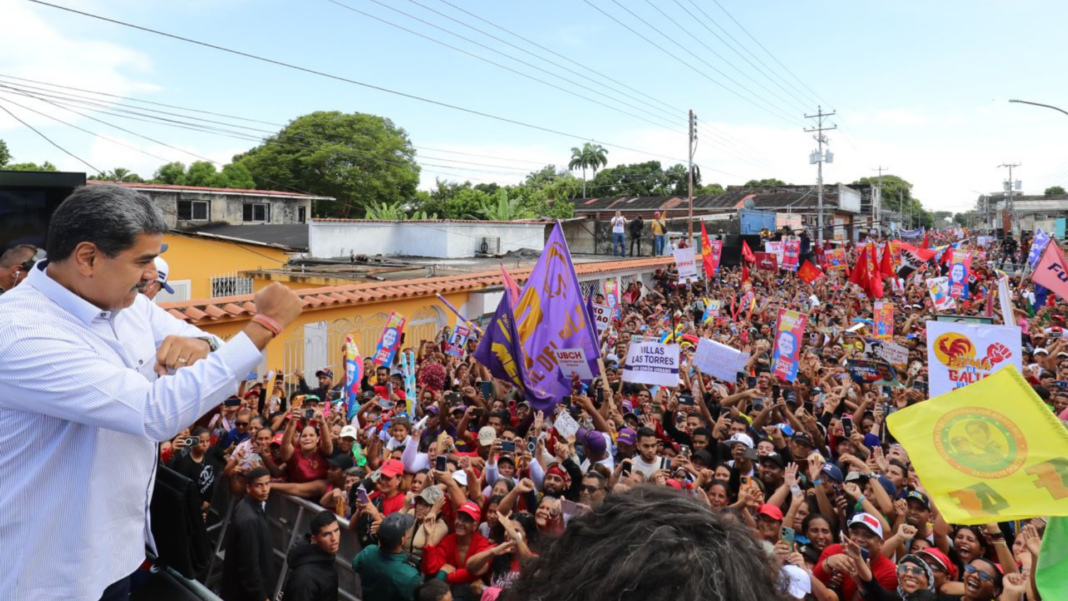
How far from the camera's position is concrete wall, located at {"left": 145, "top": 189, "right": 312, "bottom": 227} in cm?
2510

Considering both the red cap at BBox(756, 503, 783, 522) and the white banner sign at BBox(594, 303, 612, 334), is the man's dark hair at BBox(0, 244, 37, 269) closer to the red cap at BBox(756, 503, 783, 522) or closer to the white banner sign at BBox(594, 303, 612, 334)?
the red cap at BBox(756, 503, 783, 522)

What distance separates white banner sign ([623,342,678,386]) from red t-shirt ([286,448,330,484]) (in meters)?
3.63

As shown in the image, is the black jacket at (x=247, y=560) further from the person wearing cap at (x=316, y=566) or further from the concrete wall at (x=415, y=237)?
the concrete wall at (x=415, y=237)

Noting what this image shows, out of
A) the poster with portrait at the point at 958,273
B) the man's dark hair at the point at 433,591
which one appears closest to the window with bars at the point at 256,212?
the poster with portrait at the point at 958,273

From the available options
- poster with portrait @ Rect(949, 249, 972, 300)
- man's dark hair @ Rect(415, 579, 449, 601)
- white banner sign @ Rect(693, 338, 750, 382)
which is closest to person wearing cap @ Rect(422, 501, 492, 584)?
man's dark hair @ Rect(415, 579, 449, 601)

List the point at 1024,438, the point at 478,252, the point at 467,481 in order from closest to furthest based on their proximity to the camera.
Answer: the point at 1024,438 → the point at 467,481 → the point at 478,252

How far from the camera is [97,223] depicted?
65.7 inches

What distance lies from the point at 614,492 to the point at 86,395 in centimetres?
113

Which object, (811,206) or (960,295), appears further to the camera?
(811,206)

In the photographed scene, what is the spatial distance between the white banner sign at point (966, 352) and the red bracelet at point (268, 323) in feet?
20.6

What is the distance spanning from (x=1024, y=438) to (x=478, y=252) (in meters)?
24.3

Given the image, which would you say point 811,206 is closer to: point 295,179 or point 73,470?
point 295,179

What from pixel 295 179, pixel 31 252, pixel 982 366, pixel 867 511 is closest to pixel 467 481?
pixel 867 511

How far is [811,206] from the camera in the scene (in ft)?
179
